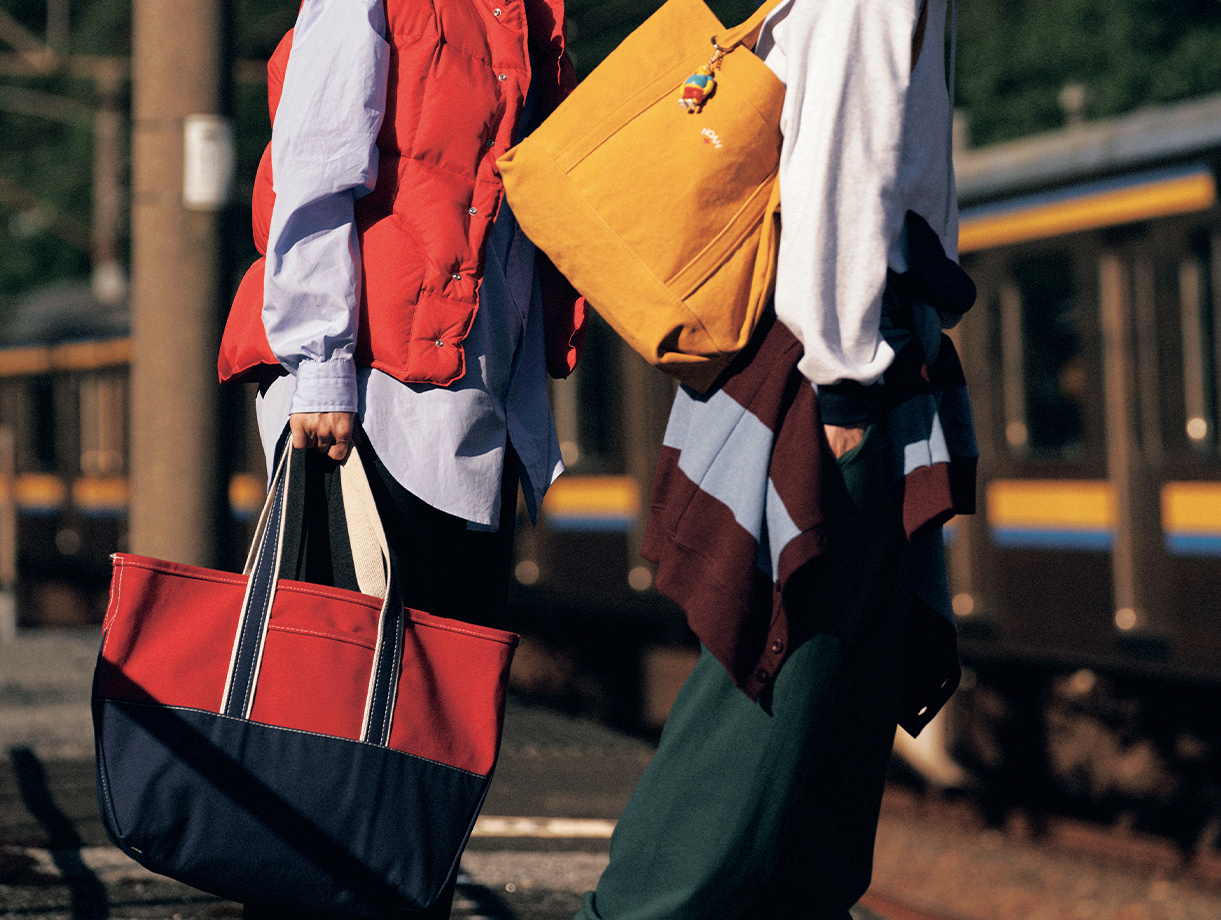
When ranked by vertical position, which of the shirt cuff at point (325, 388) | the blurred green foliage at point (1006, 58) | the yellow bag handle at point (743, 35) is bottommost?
the shirt cuff at point (325, 388)

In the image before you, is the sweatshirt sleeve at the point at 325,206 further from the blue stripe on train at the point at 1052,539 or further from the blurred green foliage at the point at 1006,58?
the blurred green foliage at the point at 1006,58

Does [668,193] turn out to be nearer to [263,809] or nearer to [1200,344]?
[263,809]

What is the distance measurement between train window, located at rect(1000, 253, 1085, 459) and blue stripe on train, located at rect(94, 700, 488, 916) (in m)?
5.61

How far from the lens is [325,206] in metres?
2.23

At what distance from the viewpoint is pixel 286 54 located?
2.42 meters

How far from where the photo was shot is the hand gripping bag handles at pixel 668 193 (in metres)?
2.13

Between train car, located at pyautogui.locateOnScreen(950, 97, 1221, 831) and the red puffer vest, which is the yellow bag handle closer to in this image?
the red puffer vest

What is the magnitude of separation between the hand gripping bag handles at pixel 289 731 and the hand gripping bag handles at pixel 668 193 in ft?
1.46

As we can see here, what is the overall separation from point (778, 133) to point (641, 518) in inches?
285

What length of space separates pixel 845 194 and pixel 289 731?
39.9 inches

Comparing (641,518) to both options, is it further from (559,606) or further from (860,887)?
(860,887)

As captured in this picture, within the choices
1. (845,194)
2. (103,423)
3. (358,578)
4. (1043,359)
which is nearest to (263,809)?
(358,578)

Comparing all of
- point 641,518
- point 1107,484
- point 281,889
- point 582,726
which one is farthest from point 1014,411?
point 281,889

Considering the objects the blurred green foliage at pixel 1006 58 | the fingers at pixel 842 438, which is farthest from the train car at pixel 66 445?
the fingers at pixel 842 438
